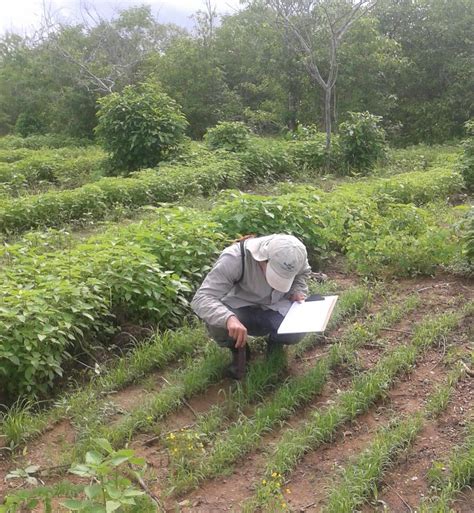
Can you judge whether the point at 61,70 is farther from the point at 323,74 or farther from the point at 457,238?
the point at 457,238

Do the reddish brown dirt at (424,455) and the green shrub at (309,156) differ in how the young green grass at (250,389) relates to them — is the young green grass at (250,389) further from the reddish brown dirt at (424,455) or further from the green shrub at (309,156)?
the green shrub at (309,156)

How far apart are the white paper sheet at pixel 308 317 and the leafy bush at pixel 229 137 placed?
810 cm

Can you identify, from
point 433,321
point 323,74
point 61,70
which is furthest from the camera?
point 61,70

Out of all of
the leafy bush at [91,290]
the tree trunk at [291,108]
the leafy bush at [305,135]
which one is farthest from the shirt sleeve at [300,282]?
the tree trunk at [291,108]

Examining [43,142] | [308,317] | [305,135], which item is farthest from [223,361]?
[43,142]

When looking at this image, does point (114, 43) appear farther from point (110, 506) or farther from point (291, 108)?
point (110, 506)

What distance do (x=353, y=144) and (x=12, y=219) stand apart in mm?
6936

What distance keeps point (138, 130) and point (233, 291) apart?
26.7ft

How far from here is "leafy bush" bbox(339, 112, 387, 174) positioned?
11.1m

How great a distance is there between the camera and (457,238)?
17.5ft

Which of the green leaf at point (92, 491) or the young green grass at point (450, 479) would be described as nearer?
the green leaf at point (92, 491)

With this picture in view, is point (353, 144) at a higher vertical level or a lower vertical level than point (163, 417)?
higher

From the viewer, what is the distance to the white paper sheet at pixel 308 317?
3.07 metres

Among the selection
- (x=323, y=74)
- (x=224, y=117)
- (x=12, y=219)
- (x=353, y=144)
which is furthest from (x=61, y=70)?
(x=12, y=219)
